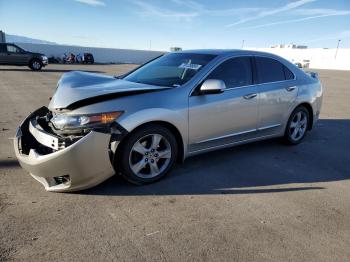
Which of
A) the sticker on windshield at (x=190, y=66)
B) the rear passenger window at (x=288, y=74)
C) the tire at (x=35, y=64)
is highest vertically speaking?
the sticker on windshield at (x=190, y=66)

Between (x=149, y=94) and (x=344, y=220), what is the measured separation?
246 cm

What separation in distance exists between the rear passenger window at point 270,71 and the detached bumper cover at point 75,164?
9.03 ft

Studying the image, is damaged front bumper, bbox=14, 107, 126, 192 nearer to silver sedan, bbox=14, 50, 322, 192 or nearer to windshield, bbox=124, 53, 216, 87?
silver sedan, bbox=14, 50, 322, 192

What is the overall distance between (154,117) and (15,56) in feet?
70.5

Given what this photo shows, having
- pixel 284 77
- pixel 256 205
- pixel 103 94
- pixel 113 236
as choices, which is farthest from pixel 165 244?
pixel 284 77

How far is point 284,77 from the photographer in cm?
558

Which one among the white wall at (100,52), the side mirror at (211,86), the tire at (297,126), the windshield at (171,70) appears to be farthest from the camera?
the white wall at (100,52)

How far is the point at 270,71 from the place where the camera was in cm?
535

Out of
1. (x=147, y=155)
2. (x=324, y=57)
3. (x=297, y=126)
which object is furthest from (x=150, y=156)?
(x=324, y=57)

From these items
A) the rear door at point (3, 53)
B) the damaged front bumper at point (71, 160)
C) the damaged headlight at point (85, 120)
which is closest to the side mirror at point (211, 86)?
the damaged headlight at point (85, 120)

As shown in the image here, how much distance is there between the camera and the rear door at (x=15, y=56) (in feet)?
72.1

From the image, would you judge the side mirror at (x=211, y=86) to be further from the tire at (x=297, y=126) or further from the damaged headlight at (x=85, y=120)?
the tire at (x=297, y=126)

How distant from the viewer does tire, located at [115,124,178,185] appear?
147 inches

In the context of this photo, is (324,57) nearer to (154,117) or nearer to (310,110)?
(310,110)
